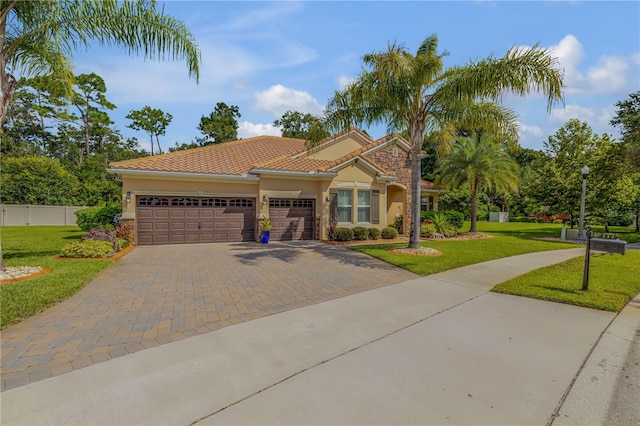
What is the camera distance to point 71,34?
737 cm

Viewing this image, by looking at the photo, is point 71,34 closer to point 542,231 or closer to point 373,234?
point 373,234

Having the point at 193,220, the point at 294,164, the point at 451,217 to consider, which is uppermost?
the point at 294,164

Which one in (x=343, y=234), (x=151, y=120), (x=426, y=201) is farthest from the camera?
(x=151, y=120)

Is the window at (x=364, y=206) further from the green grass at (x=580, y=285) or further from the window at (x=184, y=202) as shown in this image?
the green grass at (x=580, y=285)

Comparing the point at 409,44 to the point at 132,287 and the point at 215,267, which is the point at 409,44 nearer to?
the point at 215,267

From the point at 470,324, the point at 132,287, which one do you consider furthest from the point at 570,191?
the point at 132,287

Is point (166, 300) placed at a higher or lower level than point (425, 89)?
lower

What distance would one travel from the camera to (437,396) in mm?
2869

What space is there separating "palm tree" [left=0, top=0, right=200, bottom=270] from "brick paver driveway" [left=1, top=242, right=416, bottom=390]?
368 centimetres

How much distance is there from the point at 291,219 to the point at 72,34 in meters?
10.9

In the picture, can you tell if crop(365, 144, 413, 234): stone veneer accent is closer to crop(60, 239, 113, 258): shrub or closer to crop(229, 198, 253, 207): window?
crop(229, 198, 253, 207): window

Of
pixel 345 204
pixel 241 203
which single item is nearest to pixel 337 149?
pixel 345 204

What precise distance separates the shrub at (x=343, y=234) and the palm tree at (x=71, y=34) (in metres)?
9.76

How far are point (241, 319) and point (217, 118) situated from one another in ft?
118
